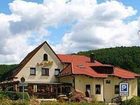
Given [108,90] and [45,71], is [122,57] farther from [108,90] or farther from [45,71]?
[45,71]

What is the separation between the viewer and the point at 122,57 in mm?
104000

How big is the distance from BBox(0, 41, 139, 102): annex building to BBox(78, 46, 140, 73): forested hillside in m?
26.6

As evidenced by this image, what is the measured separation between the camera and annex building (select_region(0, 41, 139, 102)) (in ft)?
221

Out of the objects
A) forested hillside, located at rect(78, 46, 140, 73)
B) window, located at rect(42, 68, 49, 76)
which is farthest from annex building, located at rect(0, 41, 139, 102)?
forested hillside, located at rect(78, 46, 140, 73)

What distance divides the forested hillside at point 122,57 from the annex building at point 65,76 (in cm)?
2660

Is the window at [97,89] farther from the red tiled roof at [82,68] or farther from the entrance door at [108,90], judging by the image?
the red tiled roof at [82,68]

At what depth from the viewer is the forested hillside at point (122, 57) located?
330ft

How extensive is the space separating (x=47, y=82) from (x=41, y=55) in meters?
4.01

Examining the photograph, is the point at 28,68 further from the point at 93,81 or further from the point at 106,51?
the point at 106,51

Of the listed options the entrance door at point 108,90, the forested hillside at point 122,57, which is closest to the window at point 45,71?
the entrance door at point 108,90

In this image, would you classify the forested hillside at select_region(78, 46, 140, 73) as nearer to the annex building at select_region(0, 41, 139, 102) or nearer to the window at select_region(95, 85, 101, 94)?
the annex building at select_region(0, 41, 139, 102)

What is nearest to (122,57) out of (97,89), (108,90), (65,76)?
(108,90)

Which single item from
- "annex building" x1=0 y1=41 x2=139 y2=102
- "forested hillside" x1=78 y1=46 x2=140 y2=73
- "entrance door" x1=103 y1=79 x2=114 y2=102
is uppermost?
"forested hillside" x1=78 y1=46 x2=140 y2=73

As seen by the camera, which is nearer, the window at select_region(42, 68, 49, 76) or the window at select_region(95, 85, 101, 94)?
the window at select_region(95, 85, 101, 94)
